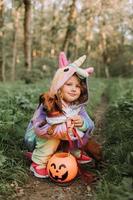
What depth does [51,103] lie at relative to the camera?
18.4ft

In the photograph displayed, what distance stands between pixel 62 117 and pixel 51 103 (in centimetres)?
25

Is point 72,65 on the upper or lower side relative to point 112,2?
lower

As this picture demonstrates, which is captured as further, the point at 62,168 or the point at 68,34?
the point at 68,34

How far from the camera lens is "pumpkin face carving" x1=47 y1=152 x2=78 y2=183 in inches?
216

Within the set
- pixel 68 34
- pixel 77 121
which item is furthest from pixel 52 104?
pixel 68 34

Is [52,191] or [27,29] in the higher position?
[27,29]

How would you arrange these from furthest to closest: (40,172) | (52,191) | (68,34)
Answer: (68,34) → (40,172) → (52,191)

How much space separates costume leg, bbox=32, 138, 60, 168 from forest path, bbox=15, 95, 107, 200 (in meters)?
0.26

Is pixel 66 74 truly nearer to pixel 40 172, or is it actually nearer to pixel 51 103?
pixel 51 103

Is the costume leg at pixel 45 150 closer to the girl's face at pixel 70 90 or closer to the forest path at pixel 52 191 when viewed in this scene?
the forest path at pixel 52 191

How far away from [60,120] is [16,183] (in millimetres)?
1049

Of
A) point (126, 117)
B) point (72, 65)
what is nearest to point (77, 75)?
point (72, 65)

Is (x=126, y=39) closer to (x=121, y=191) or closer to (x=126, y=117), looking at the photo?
(x=126, y=117)

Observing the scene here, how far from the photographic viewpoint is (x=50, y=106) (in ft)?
18.4
